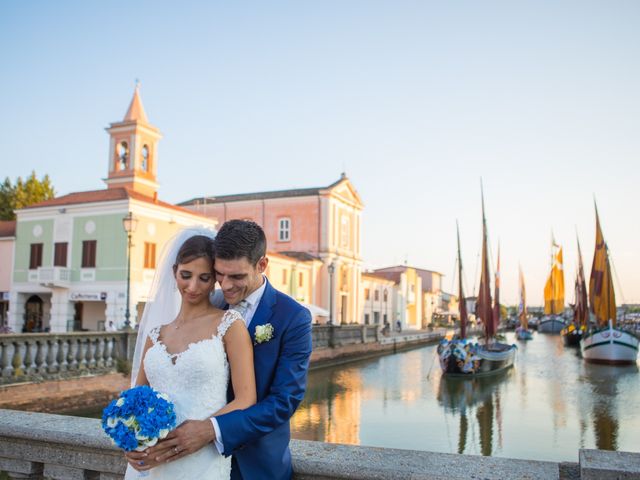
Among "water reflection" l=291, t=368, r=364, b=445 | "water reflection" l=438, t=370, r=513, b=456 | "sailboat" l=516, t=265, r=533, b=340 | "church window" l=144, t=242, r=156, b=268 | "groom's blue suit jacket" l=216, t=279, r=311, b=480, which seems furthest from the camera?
"sailboat" l=516, t=265, r=533, b=340

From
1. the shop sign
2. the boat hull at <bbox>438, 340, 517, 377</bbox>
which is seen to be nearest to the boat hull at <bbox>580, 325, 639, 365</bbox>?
the boat hull at <bbox>438, 340, 517, 377</bbox>

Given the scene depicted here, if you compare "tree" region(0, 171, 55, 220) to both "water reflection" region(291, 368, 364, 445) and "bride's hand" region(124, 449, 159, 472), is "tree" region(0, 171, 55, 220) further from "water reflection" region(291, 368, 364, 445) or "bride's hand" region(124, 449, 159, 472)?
Result: "bride's hand" region(124, 449, 159, 472)

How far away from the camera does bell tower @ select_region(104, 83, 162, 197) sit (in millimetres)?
34594

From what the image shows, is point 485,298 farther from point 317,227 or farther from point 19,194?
point 19,194

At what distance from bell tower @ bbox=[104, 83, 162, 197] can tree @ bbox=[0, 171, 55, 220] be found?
1355cm

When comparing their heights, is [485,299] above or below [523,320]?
above

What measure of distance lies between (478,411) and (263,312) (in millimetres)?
17270

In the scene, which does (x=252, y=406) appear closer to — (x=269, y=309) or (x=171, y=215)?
(x=269, y=309)

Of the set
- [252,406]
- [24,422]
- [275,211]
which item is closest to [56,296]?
[275,211]

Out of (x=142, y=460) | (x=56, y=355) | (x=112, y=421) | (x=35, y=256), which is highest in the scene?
(x=35, y=256)

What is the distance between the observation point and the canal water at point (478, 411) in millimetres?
13703

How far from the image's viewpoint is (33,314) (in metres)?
31.0

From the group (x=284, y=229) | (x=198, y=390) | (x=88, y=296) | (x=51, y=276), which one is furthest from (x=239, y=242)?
(x=284, y=229)

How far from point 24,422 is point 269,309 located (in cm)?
216
